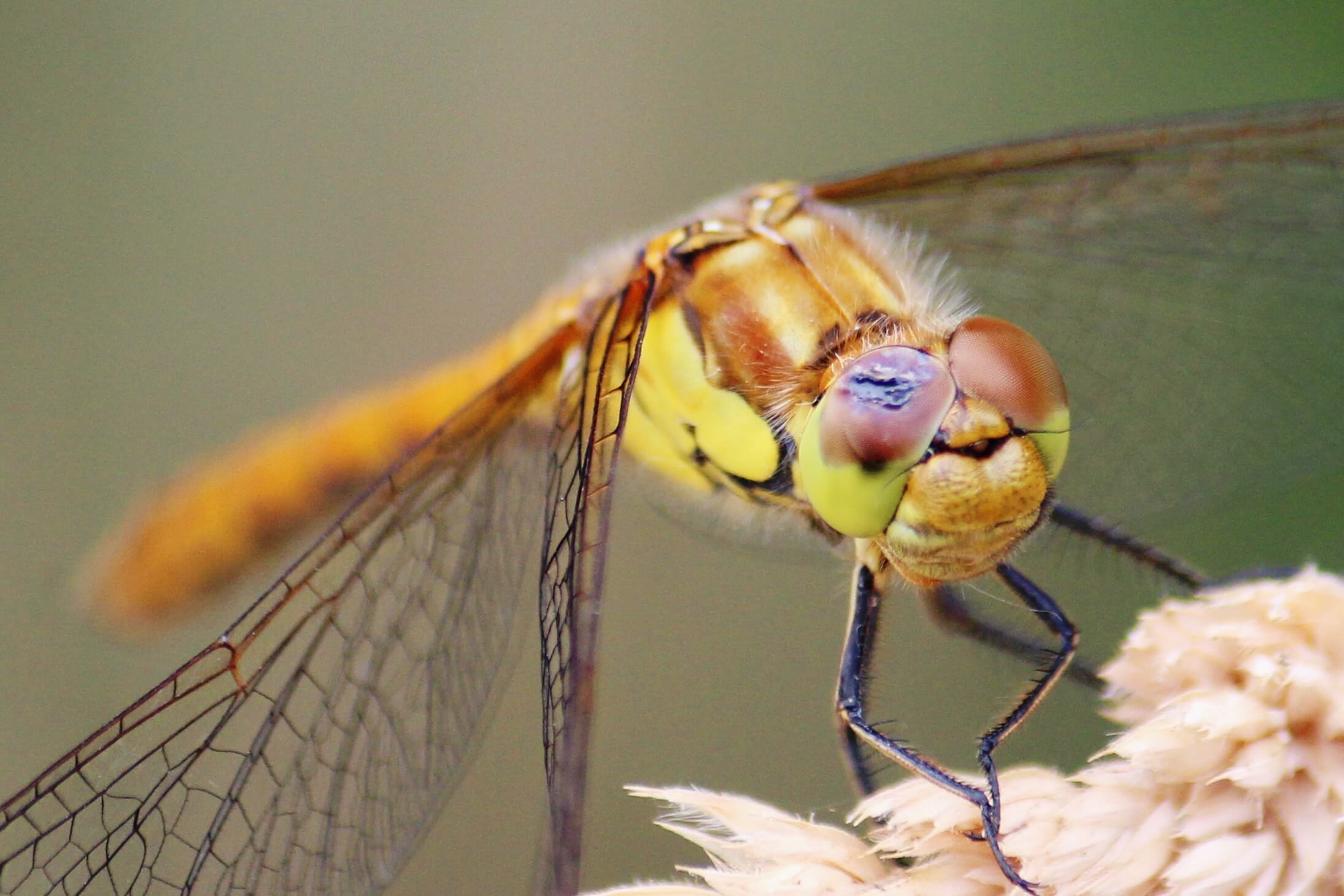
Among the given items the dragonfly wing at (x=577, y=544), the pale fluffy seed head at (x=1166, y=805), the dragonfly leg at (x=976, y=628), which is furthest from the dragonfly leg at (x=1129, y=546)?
the dragonfly wing at (x=577, y=544)

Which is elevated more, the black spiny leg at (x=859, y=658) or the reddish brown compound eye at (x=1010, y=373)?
the reddish brown compound eye at (x=1010, y=373)

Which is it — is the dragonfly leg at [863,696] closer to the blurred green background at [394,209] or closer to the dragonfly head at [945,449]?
the dragonfly head at [945,449]

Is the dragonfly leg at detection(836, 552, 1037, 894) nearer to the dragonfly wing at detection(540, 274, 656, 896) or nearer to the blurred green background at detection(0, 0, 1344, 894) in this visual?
the dragonfly wing at detection(540, 274, 656, 896)

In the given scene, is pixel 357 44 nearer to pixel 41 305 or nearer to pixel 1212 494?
pixel 41 305

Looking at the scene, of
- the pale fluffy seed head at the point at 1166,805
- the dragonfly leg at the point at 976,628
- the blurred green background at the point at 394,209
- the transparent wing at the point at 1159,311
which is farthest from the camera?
the blurred green background at the point at 394,209

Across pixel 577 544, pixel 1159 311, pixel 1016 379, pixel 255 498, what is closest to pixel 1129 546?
pixel 1016 379

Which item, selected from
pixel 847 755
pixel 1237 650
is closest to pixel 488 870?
pixel 847 755

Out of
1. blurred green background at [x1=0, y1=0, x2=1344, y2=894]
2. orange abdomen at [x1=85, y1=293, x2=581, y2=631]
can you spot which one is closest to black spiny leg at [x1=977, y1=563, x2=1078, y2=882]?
orange abdomen at [x1=85, y1=293, x2=581, y2=631]
